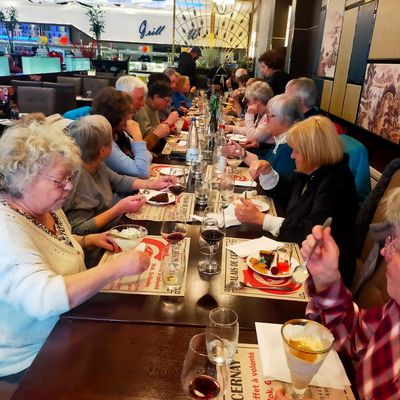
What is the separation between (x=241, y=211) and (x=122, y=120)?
1.31 m

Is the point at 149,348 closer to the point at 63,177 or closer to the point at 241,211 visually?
the point at 63,177

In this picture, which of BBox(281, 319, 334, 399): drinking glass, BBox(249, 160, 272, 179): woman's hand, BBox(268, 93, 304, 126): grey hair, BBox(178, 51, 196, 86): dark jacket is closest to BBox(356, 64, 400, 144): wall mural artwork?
BBox(268, 93, 304, 126): grey hair

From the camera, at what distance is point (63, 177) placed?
4.35 feet

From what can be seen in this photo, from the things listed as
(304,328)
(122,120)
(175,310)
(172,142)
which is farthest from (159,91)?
(304,328)

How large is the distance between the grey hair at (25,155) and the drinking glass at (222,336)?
75 cm

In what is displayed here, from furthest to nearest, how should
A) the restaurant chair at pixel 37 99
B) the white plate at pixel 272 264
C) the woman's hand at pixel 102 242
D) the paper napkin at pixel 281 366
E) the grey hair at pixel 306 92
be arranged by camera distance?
the restaurant chair at pixel 37 99 < the grey hair at pixel 306 92 < the woman's hand at pixel 102 242 < the white plate at pixel 272 264 < the paper napkin at pixel 281 366

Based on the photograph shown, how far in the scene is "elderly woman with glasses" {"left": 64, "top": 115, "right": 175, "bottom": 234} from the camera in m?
1.91

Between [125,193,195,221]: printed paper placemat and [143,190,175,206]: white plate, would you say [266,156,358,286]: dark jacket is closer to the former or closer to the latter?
[125,193,195,221]: printed paper placemat

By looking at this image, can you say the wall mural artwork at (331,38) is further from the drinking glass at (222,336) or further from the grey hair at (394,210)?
Result: the drinking glass at (222,336)

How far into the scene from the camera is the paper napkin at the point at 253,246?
154 cm

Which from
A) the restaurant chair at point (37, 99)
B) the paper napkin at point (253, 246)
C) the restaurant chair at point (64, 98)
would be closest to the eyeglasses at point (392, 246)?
the paper napkin at point (253, 246)

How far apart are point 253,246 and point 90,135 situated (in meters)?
1.01

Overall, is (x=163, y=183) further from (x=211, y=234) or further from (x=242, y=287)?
(x=242, y=287)

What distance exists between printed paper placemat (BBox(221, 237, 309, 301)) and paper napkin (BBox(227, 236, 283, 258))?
29 millimetres
